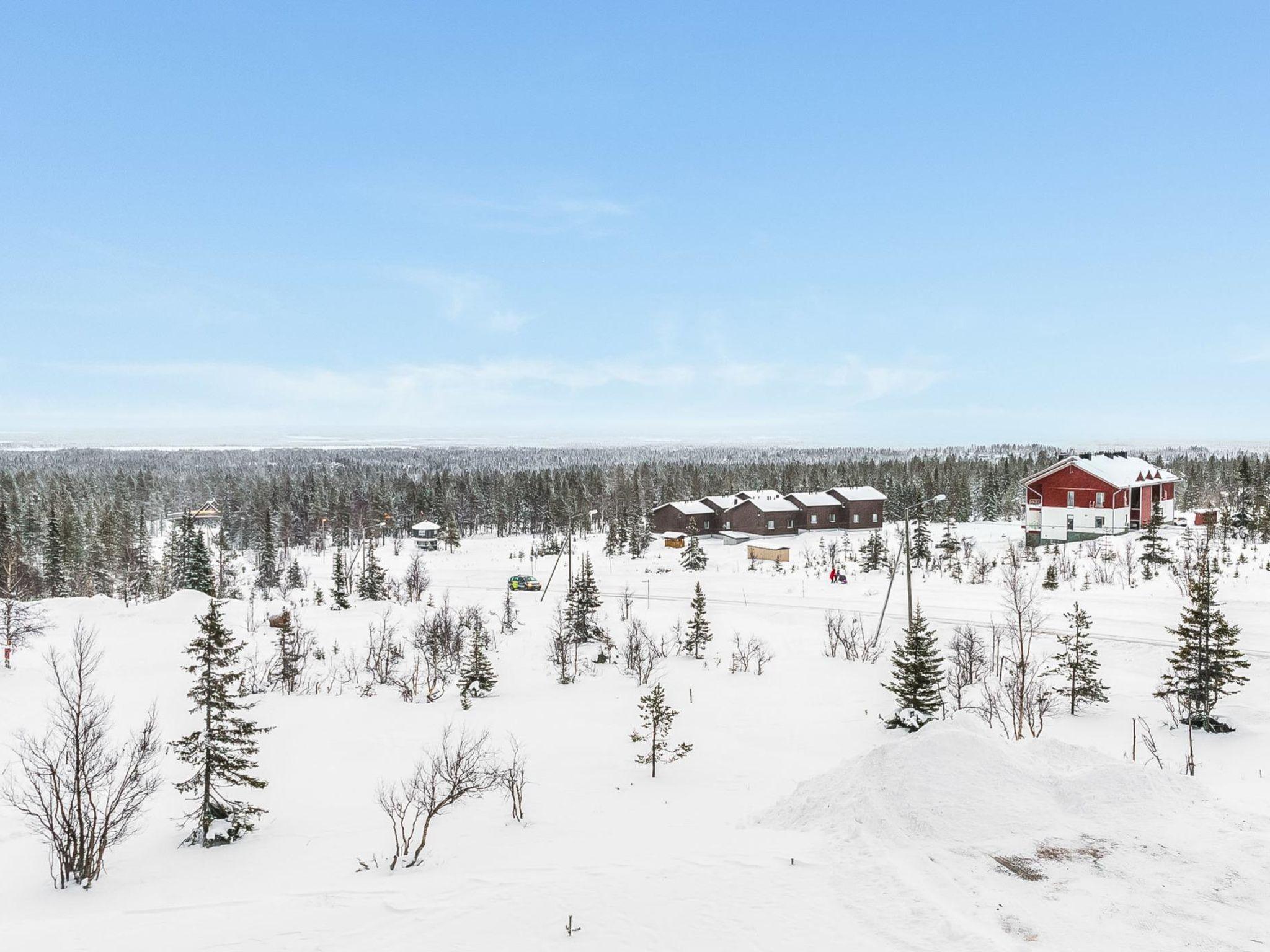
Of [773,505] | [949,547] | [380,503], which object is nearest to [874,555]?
[949,547]

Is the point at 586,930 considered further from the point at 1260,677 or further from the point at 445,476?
the point at 445,476

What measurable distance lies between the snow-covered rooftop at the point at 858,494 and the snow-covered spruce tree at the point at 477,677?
62.9 meters

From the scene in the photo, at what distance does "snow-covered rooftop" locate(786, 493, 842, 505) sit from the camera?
262 feet

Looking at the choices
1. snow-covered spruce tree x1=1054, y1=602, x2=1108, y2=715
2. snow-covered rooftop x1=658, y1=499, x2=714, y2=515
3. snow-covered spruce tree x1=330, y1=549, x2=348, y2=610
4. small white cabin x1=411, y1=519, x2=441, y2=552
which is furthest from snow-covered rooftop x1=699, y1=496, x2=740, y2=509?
snow-covered spruce tree x1=1054, y1=602, x2=1108, y2=715

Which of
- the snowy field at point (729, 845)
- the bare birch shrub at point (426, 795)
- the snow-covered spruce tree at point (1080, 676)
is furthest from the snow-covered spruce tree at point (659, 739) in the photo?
the snow-covered spruce tree at point (1080, 676)

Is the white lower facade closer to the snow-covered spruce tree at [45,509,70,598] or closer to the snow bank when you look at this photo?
the snow bank

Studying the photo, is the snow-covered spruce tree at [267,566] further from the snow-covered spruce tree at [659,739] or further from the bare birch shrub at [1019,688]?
the bare birch shrub at [1019,688]

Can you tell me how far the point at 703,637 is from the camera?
31781 mm

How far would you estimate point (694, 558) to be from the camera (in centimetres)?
5909

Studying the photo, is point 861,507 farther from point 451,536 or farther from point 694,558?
point 451,536

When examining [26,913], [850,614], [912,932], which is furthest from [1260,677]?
[26,913]

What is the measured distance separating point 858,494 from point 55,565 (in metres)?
80.0

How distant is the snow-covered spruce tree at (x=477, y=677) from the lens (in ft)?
87.1

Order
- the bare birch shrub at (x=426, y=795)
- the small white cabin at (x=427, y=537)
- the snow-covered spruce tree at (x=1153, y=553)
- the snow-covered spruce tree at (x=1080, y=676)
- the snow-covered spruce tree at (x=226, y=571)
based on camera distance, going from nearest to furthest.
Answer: the bare birch shrub at (x=426, y=795), the snow-covered spruce tree at (x=1080, y=676), the snow-covered spruce tree at (x=1153, y=553), the snow-covered spruce tree at (x=226, y=571), the small white cabin at (x=427, y=537)
